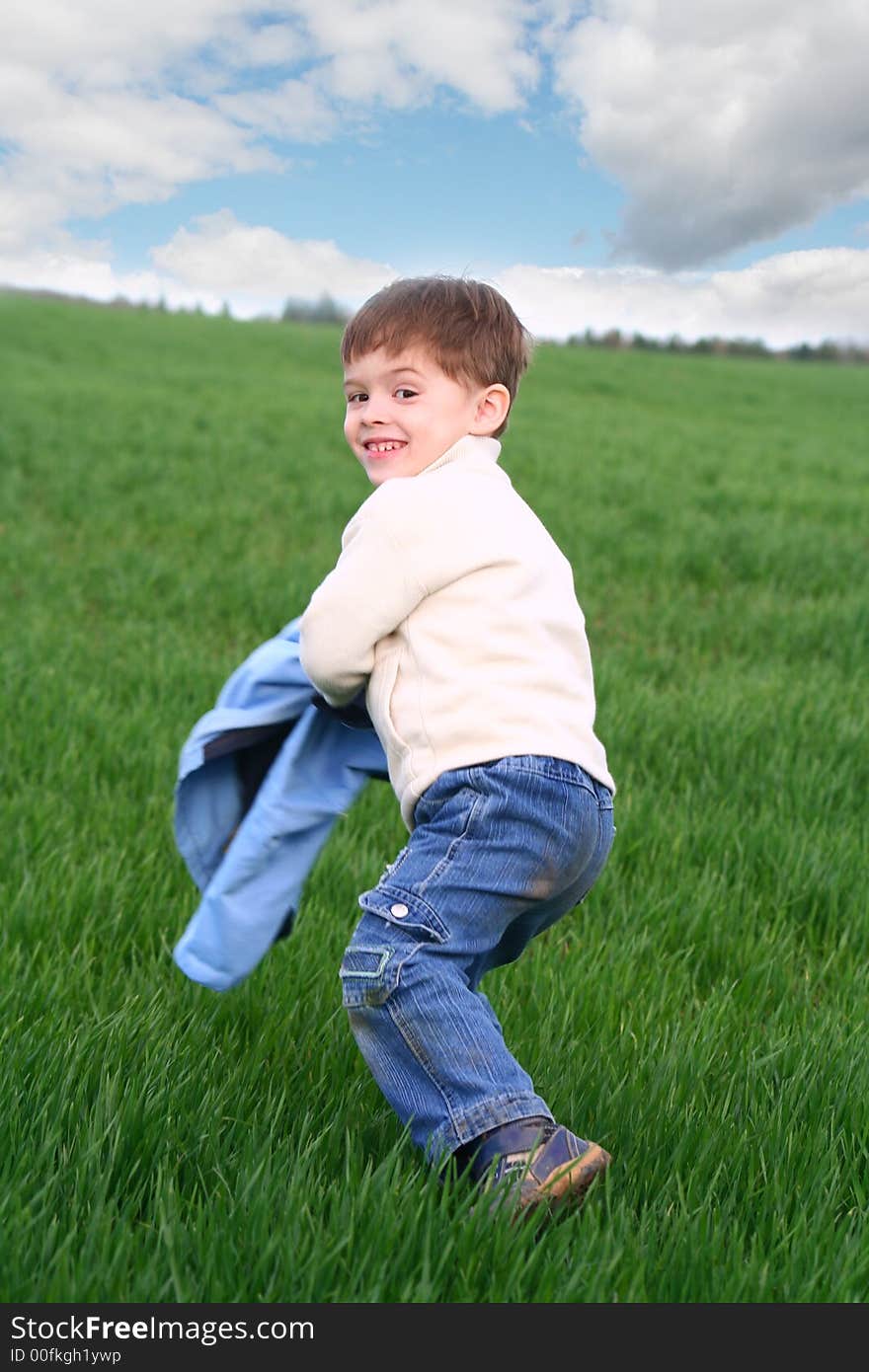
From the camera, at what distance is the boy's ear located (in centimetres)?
212

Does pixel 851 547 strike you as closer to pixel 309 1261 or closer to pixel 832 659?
pixel 832 659

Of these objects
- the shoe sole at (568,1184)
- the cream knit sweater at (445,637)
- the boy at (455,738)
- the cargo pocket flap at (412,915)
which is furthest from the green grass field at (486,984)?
the cream knit sweater at (445,637)

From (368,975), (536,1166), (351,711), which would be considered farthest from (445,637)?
(536,1166)

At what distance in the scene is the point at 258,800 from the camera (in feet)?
6.90

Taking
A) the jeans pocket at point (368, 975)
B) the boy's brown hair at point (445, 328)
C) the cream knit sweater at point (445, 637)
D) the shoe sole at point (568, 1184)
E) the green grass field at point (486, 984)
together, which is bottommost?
the green grass field at point (486, 984)

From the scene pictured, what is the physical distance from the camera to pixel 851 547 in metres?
7.84

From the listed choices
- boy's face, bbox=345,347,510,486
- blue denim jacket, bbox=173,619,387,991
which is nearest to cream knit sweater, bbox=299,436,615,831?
boy's face, bbox=345,347,510,486

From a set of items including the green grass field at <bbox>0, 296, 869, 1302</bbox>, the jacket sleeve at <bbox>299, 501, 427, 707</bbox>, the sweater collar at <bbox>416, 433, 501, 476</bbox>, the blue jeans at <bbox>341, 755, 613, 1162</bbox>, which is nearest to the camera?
the green grass field at <bbox>0, 296, 869, 1302</bbox>

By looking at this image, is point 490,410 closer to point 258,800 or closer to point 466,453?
point 466,453

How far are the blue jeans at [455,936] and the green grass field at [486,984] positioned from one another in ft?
0.49

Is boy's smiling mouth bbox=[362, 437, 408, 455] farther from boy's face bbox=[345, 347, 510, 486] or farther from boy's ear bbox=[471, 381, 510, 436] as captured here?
boy's ear bbox=[471, 381, 510, 436]

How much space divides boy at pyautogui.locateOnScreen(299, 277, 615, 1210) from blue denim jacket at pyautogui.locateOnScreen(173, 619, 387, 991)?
15 centimetres

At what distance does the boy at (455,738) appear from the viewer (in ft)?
5.76

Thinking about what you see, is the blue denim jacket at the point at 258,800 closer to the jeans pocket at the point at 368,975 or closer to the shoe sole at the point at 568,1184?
the jeans pocket at the point at 368,975
